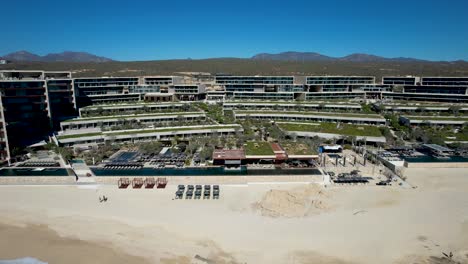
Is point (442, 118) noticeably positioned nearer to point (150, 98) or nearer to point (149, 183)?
point (149, 183)

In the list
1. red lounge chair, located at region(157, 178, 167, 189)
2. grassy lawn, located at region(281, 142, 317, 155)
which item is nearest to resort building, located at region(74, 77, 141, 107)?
red lounge chair, located at region(157, 178, 167, 189)

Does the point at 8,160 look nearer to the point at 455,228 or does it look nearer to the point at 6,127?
the point at 6,127

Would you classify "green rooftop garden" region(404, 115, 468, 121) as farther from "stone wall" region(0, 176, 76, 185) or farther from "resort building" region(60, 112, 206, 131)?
"stone wall" region(0, 176, 76, 185)

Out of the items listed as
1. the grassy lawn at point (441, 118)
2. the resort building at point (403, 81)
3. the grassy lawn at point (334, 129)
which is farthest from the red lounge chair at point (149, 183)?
the resort building at point (403, 81)

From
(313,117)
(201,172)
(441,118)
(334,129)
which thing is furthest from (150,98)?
(441,118)

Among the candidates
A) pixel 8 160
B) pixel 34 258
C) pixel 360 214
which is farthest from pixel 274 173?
pixel 8 160

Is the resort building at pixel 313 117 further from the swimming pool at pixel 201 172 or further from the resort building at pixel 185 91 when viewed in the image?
the swimming pool at pixel 201 172

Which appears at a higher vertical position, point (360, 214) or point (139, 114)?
point (139, 114)
